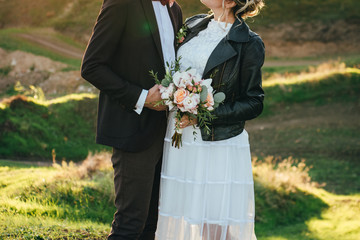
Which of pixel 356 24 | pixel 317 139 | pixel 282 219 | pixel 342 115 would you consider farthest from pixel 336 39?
pixel 282 219

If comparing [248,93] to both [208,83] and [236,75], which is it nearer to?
[236,75]

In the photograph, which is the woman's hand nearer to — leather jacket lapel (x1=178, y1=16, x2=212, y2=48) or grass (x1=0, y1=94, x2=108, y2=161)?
leather jacket lapel (x1=178, y1=16, x2=212, y2=48)

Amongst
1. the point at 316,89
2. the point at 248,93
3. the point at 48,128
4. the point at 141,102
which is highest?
the point at 316,89

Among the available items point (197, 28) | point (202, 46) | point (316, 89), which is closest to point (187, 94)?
point (202, 46)

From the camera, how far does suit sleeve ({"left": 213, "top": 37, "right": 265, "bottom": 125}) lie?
3111mm

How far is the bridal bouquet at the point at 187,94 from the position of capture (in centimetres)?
278

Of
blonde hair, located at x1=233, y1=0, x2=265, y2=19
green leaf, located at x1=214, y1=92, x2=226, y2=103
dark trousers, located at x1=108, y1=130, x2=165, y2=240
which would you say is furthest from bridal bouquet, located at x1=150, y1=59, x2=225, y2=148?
blonde hair, located at x1=233, y1=0, x2=265, y2=19

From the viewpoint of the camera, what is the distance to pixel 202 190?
10.6 ft

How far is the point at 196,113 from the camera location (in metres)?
2.87

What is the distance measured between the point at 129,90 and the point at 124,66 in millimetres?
203

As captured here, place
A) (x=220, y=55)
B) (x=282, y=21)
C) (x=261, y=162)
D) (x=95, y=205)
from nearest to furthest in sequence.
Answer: (x=220, y=55) → (x=95, y=205) → (x=261, y=162) → (x=282, y=21)

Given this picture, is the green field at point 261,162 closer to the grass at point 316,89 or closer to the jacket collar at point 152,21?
the grass at point 316,89

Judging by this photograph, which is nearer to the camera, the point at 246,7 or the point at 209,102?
the point at 209,102

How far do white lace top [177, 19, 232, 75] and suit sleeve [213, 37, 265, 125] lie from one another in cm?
29
